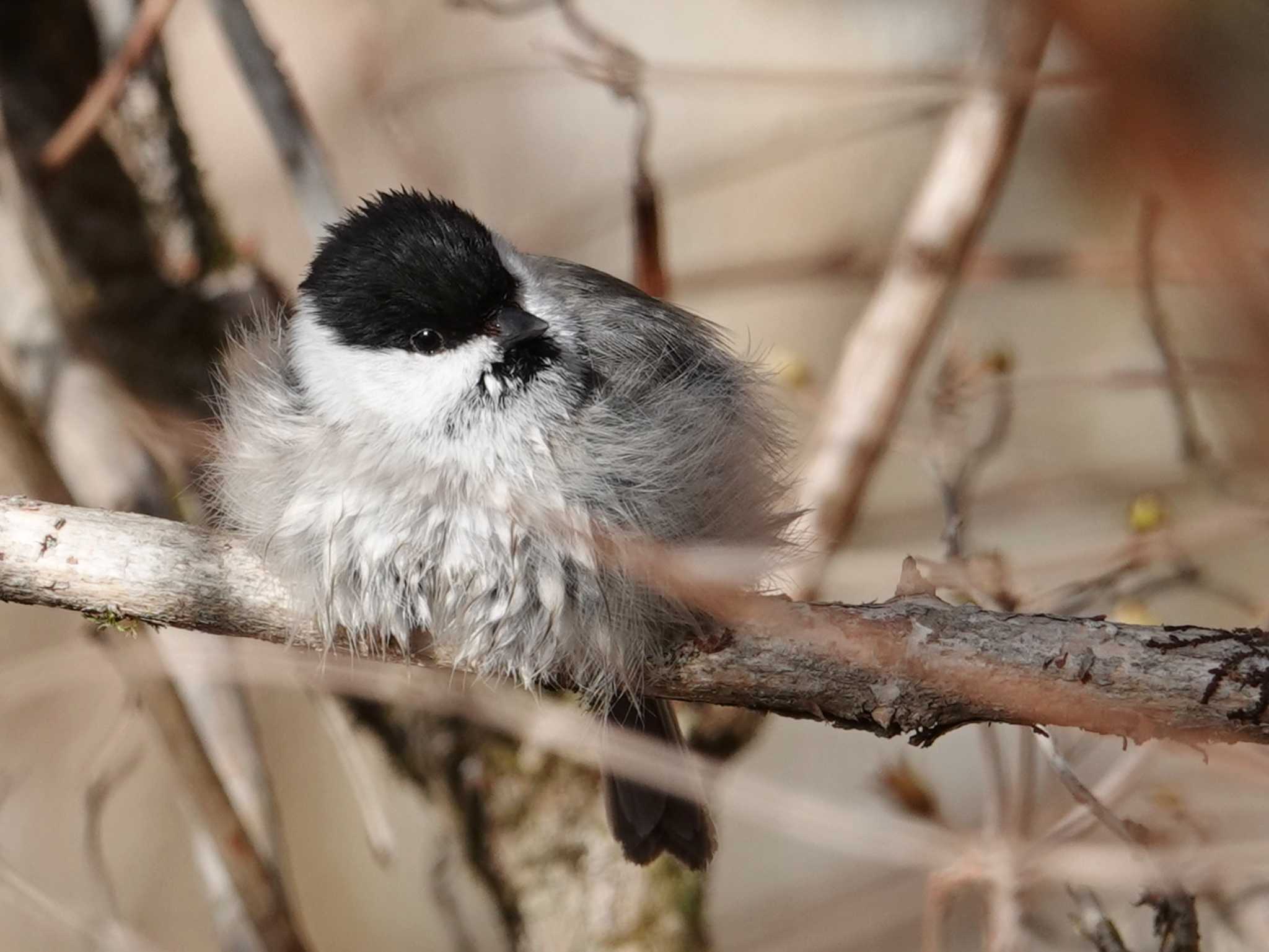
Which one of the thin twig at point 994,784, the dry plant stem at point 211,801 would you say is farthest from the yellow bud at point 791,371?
the dry plant stem at point 211,801

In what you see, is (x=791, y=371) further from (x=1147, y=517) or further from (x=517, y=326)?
(x=517, y=326)

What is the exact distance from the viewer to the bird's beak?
1.87 m

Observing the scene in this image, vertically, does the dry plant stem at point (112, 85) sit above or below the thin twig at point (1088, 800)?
above

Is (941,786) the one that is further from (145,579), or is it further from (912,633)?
(145,579)

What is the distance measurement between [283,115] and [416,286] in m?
0.96

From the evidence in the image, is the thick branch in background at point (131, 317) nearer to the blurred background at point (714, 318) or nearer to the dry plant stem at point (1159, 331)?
the blurred background at point (714, 318)

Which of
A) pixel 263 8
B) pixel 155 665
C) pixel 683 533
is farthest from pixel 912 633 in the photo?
pixel 263 8

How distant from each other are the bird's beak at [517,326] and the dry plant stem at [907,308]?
3.18ft

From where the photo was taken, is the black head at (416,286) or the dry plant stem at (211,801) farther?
the dry plant stem at (211,801)

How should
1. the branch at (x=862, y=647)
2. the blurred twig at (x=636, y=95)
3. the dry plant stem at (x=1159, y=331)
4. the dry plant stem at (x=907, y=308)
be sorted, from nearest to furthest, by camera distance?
1. the branch at (x=862, y=647)
2. the dry plant stem at (x=1159, y=331)
3. the blurred twig at (x=636, y=95)
4. the dry plant stem at (x=907, y=308)

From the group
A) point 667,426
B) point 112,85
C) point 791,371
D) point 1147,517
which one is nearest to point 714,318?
point 791,371

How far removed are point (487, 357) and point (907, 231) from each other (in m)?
1.27

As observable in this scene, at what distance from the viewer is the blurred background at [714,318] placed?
215 cm

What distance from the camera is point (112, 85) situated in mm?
2576
